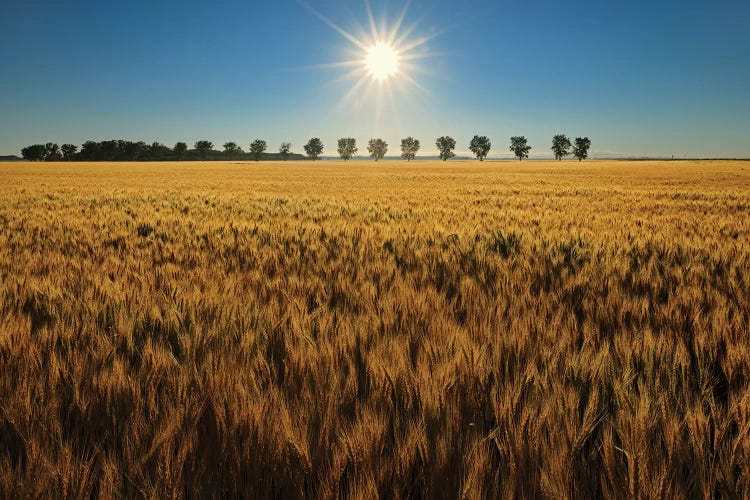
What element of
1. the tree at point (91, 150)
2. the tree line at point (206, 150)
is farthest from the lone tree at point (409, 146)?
the tree at point (91, 150)

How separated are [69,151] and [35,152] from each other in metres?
11.8

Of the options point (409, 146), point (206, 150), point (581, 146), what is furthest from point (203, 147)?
point (581, 146)

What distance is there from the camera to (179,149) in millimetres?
139125

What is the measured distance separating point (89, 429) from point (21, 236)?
19.1 ft

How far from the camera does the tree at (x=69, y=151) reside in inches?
5305

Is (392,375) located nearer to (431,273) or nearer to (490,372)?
(490,372)

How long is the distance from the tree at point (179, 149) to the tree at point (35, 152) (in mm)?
43146

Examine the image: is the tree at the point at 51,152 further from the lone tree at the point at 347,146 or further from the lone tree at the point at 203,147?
the lone tree at the point at 347,146

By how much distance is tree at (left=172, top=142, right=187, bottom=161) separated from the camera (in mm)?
137750


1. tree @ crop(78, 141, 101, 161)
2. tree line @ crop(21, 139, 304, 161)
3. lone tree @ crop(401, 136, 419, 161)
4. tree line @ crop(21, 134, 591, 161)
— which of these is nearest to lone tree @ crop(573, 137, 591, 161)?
tree line @ crop(21, 134, 591, 161)

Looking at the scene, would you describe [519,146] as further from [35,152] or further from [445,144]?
[35,152]

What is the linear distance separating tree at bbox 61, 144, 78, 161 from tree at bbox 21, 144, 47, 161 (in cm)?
683

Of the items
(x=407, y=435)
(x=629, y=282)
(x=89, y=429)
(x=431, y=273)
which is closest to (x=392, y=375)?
(x=407, y=435)

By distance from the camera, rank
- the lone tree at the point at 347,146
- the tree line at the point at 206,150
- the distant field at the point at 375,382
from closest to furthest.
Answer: the distant field at the point at 375,382
the tree line at the point at 206,150
the lone tree at the point at 347,146
